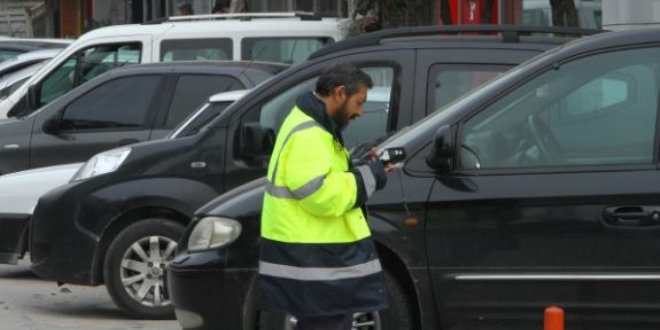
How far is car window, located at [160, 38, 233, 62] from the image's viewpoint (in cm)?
1462

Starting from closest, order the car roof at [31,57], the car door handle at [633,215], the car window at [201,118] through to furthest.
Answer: the car door handle at [633,215], the car window at [201,118], the car roof at [31,57]

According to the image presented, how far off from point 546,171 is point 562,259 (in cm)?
44

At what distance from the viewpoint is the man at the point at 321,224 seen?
5.86 meters

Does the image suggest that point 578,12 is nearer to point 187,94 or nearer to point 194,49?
point 194,49

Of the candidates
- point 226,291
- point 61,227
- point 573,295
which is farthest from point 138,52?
point 573,295

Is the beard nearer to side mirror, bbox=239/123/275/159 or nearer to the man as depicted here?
the man

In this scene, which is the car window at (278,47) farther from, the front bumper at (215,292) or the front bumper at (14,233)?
the front bumper at (215,292)

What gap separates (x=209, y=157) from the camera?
944cm

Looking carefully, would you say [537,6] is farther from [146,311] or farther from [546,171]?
[546,171]

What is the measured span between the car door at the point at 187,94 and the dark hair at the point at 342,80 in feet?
17.9

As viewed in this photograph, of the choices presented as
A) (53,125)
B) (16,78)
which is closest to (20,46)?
(16,78)

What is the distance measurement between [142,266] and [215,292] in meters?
2.61

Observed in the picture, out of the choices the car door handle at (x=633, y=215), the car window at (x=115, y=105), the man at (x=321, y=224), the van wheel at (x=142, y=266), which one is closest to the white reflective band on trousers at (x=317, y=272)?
the man at (x=321, y=224)

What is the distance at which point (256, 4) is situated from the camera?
27734 millimetres
